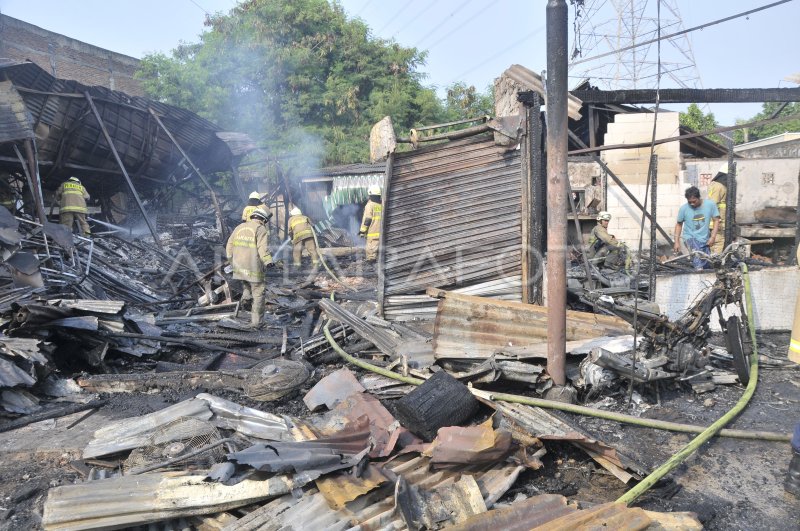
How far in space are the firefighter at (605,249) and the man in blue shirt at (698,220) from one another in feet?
5.31

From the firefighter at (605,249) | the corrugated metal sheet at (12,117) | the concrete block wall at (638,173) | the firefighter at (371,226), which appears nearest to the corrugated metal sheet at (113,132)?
the corrugated metal sheet at (12,117)

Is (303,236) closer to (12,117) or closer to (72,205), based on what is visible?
(72,205)

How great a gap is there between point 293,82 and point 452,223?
758 inches

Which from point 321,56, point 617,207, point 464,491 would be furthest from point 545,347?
point 321,56

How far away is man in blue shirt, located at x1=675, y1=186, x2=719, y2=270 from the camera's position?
8.04 metres

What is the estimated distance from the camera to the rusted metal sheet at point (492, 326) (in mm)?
5293

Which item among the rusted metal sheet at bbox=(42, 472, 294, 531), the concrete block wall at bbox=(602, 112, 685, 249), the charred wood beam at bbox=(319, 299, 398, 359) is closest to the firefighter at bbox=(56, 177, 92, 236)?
the charred wood beam at bbox=(319, 299, 398, 359)

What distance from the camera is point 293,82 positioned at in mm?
23594

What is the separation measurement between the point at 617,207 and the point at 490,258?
7.36 meters

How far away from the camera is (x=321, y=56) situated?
24328 mm

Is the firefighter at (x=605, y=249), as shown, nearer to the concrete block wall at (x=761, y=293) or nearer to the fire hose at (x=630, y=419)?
the concrete block wall at (x=761, y=293)

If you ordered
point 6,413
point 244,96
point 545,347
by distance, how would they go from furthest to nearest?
1. point 244,96
2. point 545,347
3. point 6,413

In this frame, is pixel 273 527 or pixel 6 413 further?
pixel 6 413

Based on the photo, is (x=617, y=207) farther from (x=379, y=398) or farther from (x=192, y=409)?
(x=192, y=409)
